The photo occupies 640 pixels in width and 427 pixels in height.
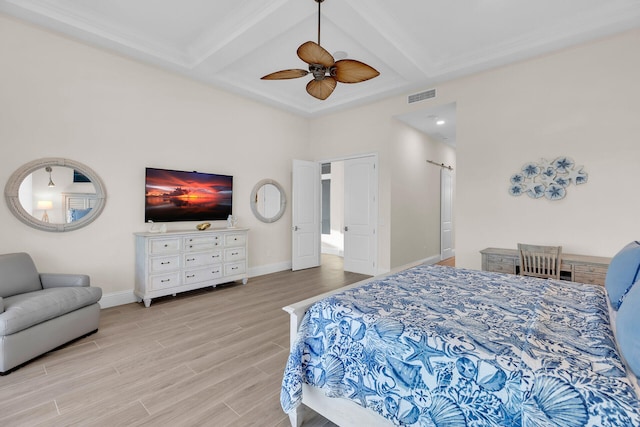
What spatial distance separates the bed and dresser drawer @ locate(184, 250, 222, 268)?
9.59ft

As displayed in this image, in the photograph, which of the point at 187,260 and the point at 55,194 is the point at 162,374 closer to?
the point at 187,260

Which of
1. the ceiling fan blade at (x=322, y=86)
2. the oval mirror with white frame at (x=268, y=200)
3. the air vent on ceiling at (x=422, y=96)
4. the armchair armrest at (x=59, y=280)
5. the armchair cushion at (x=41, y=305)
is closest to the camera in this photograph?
the armchair cushion at (x=41, y=305)

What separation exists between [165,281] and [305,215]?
9.82 feet

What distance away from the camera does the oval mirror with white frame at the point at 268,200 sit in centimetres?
558

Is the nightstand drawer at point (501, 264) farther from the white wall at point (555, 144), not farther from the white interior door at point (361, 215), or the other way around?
the white interior door at point (361, 215)

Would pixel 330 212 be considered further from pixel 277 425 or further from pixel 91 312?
pixel 277 425

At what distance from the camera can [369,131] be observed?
570cm

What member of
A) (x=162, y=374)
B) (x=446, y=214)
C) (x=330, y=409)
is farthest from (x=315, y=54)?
(x=446, y=214)

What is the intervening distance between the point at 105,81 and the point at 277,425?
445 centimetres

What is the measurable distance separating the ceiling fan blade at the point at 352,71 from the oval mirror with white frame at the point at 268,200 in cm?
322

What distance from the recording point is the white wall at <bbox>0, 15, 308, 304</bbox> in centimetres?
321

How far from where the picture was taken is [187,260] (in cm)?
418

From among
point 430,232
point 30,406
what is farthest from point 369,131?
point 30,406

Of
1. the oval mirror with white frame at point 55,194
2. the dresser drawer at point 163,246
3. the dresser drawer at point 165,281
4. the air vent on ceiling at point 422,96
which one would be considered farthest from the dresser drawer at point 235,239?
the air vent on ceiling at point 422,96
